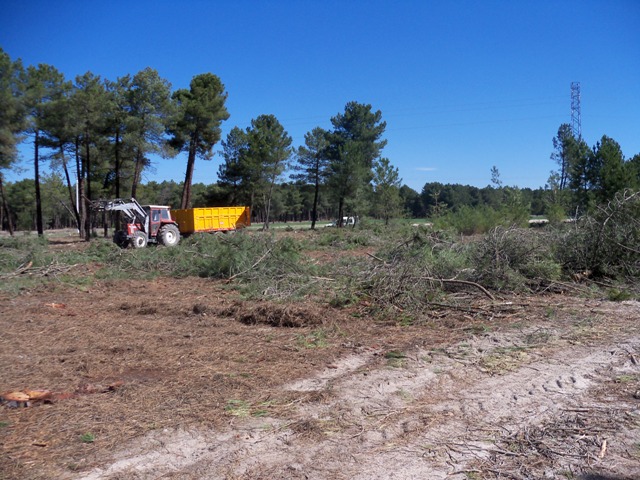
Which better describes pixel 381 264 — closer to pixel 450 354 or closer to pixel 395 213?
pixel 450 354

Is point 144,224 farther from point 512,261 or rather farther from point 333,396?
point 333,396

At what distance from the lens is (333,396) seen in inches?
187

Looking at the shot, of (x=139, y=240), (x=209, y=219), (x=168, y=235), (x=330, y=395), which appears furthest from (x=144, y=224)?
(x=330, y=395)

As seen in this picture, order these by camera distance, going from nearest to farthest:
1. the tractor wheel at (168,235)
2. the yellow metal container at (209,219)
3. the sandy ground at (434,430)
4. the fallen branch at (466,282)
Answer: the sandy ground at (434,430), the fallen branch at (466,282), the tractor wheel at (168,235), the yellow metal container at (209,219)

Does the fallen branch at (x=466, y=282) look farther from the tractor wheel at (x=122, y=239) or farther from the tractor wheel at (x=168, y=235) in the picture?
the tractor wheel at (x=122, y=239)

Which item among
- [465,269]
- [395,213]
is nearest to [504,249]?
[465,269]

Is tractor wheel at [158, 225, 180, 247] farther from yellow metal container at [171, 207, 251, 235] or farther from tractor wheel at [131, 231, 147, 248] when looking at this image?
yellow metal container at [171, 207, 251, 235]

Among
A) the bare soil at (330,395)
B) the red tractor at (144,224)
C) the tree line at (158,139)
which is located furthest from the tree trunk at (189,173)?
the bare soil at (330,395)

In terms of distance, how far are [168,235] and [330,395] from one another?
20.3 metres

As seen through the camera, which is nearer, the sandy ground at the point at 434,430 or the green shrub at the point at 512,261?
the sandy ground at the point at 434,430

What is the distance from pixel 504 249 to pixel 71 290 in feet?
34.1

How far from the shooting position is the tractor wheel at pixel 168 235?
23375 mm

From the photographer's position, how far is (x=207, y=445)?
3.77m

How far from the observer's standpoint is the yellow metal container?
27.5 metres
